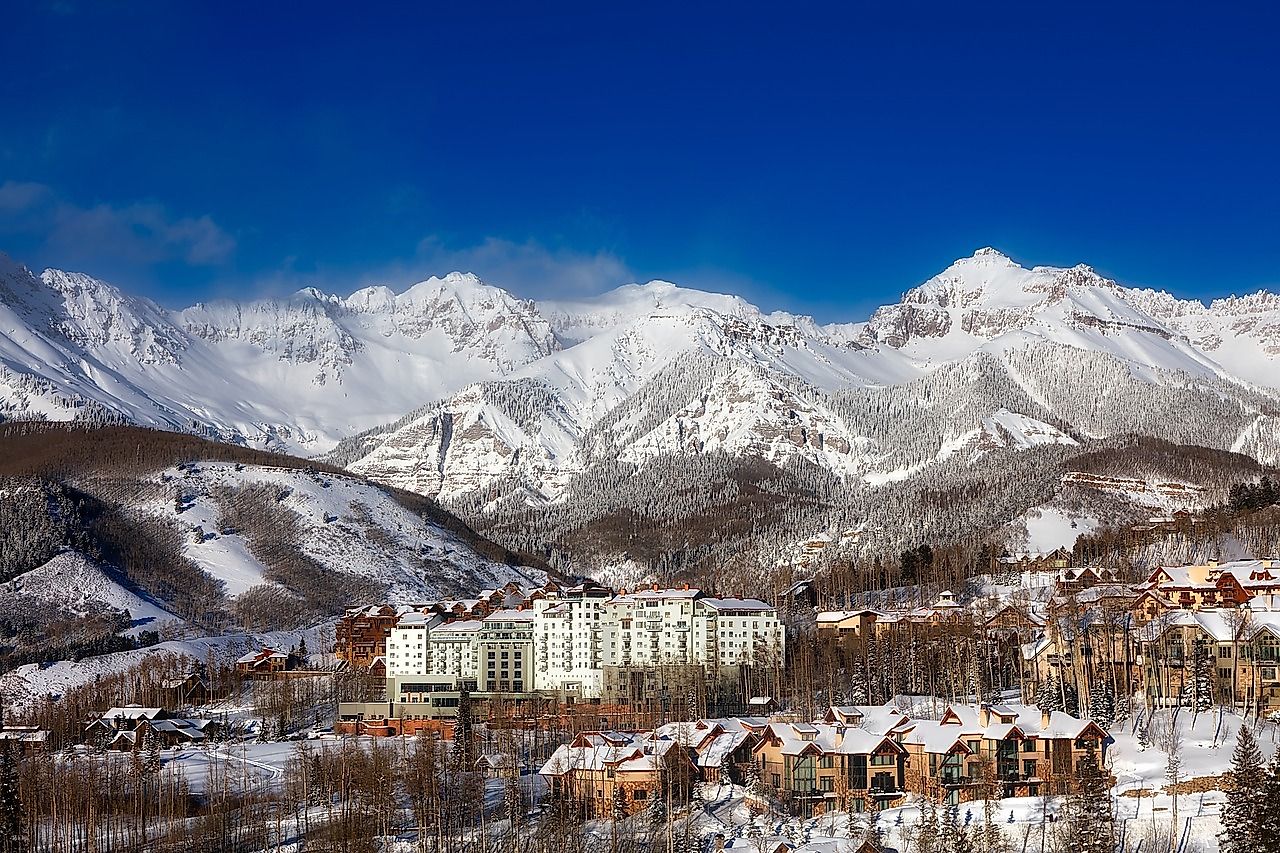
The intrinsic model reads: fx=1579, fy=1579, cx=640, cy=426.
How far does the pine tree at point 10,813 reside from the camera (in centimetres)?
6650

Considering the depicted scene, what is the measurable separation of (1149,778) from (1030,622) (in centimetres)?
3754

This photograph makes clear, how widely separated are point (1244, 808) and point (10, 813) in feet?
163

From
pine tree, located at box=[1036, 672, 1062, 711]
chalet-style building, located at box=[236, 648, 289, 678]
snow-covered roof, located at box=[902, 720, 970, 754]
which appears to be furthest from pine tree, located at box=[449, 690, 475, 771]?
chalet-style building, located at box=[236, 648, 289, 678]

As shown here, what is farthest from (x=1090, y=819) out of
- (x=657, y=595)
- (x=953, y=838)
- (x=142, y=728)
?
(x=142, y=728)

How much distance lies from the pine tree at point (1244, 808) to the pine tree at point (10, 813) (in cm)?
4821

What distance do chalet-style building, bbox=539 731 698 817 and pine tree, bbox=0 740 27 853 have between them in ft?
77.4

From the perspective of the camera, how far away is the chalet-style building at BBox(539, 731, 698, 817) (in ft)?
239

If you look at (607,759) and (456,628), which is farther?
(456,628)

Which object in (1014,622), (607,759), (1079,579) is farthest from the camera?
(1079,579)

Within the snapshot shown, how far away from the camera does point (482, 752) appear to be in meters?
87.0

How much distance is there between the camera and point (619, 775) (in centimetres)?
7444

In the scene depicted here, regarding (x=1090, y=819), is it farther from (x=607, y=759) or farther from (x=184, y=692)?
(x=184, y=692)

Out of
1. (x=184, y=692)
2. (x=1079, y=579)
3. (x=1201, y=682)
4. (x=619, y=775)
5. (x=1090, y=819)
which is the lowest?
(x=1090, y=819)

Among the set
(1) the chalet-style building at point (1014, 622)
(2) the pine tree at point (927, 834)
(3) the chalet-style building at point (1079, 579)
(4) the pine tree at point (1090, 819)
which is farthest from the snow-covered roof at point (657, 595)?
(4) the pine tree at point (1090, 819)
